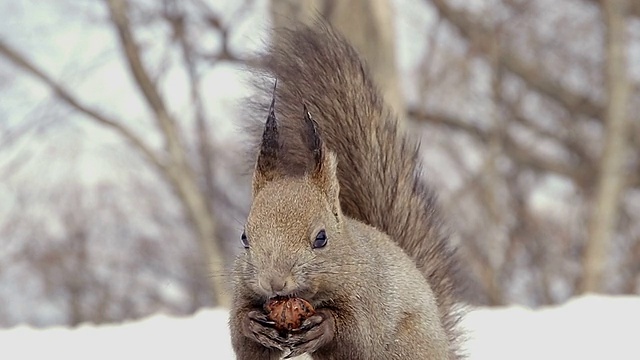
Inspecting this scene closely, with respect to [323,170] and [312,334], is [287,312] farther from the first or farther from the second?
[323,170]

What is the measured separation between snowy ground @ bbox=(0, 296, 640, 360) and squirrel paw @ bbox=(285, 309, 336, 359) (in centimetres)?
165

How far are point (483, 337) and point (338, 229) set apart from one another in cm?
245

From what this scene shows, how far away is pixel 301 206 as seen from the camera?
8.90 ft

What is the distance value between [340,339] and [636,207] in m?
11.9

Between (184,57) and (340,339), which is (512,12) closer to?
(184,57)

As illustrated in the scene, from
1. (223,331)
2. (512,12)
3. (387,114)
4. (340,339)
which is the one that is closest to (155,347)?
(223,331)

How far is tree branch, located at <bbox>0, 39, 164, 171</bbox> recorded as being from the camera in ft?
34.6

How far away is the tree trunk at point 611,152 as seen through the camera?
36.1 ft

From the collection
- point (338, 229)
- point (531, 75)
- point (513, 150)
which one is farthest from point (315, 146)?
point (513, 150)

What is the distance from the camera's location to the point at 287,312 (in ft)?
8.66

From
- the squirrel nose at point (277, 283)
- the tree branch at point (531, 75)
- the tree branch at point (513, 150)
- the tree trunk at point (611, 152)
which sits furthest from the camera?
the tree branch at point (513, 150)

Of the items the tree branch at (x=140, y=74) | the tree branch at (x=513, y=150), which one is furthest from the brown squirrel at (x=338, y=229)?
the tree branch at (x=513, y=150)

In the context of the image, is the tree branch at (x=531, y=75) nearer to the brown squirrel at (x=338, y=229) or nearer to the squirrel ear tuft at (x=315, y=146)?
the brown squirrel at (x=338, y=229)

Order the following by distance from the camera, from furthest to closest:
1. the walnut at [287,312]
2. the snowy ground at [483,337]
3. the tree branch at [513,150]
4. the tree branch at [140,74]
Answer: the tree branch at [513,150]
the tree branch at [140,74]
the snowy ground at [483,337]
the walnut at [287,312]
